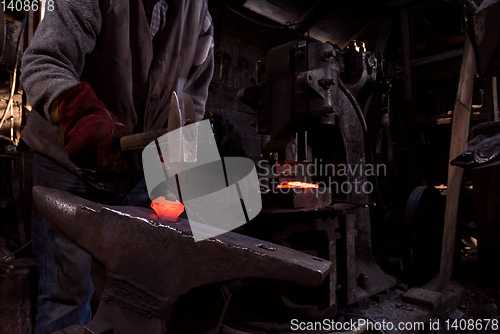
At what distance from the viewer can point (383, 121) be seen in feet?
8.58

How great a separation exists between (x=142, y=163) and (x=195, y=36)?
0.85 metres

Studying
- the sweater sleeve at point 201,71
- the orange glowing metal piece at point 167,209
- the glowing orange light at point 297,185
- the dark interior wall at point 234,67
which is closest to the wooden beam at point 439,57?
the dark interior wall at point 234,67

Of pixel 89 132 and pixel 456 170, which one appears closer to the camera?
pixel 89 132

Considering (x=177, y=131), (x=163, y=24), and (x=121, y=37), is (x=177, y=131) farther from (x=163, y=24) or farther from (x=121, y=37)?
(x=163, y=24)

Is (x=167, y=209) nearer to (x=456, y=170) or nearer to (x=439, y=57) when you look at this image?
(x=456, y=170)

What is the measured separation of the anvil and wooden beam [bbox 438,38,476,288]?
2.08 metres

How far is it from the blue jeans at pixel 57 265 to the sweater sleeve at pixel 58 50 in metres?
0.27

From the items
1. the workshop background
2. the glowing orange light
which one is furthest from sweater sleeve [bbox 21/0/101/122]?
the glowing orange light

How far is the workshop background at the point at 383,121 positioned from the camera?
2.22 meters

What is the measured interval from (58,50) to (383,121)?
2416mm

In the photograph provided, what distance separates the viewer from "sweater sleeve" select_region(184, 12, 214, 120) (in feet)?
5.41

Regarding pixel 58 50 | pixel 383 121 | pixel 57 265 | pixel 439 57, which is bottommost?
pixel 57 265

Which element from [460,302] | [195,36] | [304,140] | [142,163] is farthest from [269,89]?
[460,302]

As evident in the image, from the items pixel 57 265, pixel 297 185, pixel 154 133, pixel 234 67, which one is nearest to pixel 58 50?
pixel 154 133
